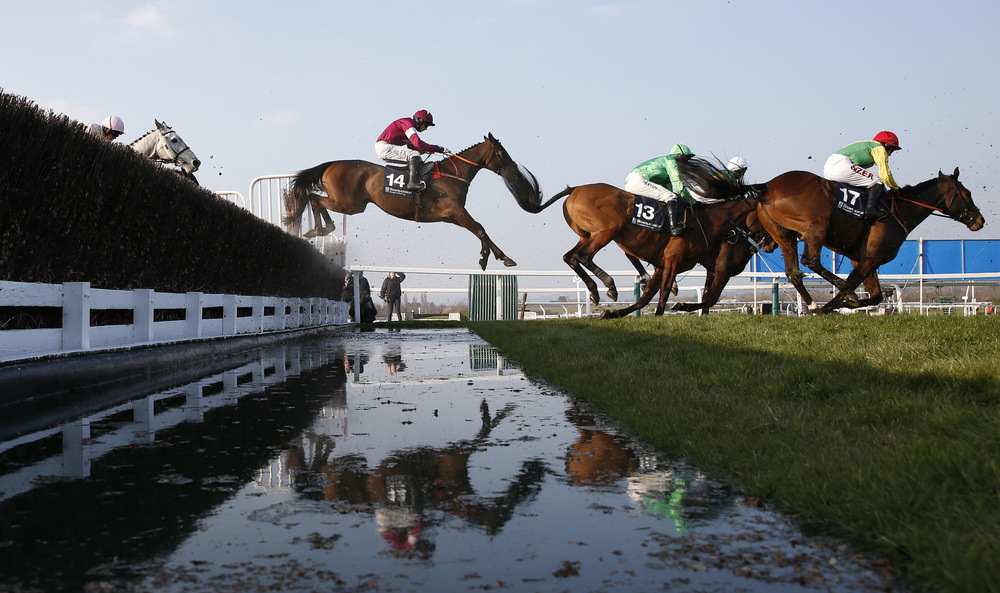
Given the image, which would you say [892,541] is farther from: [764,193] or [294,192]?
[294,192]

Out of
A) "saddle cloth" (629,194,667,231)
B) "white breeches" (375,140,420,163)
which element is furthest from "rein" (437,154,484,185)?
"saddle cloth" (629,194,667,231)

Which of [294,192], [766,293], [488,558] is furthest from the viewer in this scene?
[766,293]

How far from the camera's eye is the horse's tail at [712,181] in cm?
A: 1388

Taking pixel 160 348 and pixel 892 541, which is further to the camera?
pixel 160 348

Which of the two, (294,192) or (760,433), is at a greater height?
(294,192)

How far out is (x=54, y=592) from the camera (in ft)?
7.45

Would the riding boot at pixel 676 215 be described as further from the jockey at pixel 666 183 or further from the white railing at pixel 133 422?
the white railing at pixel 133 422

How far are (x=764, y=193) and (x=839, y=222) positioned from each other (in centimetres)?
123

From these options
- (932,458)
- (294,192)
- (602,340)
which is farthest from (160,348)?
(932,458)

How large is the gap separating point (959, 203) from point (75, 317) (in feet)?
40.4

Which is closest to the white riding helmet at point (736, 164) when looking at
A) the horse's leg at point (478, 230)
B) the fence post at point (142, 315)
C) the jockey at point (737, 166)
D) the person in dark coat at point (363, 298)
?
the jockey at point (737, 166)

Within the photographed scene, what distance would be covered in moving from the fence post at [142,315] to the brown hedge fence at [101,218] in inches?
16.9

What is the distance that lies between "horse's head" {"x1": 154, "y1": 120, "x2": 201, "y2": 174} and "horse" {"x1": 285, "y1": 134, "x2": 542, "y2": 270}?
6.81 feet

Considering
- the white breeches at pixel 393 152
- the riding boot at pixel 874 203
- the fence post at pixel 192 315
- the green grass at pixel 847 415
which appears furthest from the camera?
the white breeches at pixel 393 152
